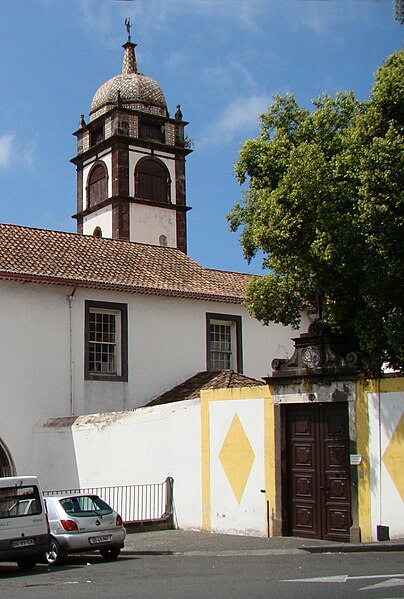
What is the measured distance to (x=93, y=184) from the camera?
1950 inches

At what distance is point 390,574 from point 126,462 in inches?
452

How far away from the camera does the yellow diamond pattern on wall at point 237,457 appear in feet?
62.4

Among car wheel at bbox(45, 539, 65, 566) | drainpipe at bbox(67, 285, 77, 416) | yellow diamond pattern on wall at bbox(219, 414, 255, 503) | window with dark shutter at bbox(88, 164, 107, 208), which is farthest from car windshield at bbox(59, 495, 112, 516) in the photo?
window with dark shutter at bbox(88, 164, 107, 208)

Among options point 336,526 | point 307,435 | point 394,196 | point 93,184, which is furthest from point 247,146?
point 93,184

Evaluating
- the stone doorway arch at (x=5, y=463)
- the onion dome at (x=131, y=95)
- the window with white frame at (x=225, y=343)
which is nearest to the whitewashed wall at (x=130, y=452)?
the stone doorway arch at (x=5, y=463)

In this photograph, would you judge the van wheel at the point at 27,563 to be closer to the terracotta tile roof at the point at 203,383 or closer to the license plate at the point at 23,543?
the license plate at the point at 23,543

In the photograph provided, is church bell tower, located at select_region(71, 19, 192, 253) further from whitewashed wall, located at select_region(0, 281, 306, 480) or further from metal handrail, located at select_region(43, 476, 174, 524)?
metal handrail, located at select_region(43, 476, 174, 524)

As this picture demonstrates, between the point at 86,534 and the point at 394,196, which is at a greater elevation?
the point at 394,196

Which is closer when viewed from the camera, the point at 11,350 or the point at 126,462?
the point at 126,462

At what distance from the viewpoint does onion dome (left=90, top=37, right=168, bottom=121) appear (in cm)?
4962

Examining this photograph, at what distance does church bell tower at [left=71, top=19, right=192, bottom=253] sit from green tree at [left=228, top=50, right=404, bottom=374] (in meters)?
28.4

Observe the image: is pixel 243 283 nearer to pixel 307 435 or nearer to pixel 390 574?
pixel 307 435

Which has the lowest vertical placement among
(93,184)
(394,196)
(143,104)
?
(394,196)

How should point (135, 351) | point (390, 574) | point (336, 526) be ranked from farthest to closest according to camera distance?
point (135, 351) → point (336, 526) → point (390, 574)
